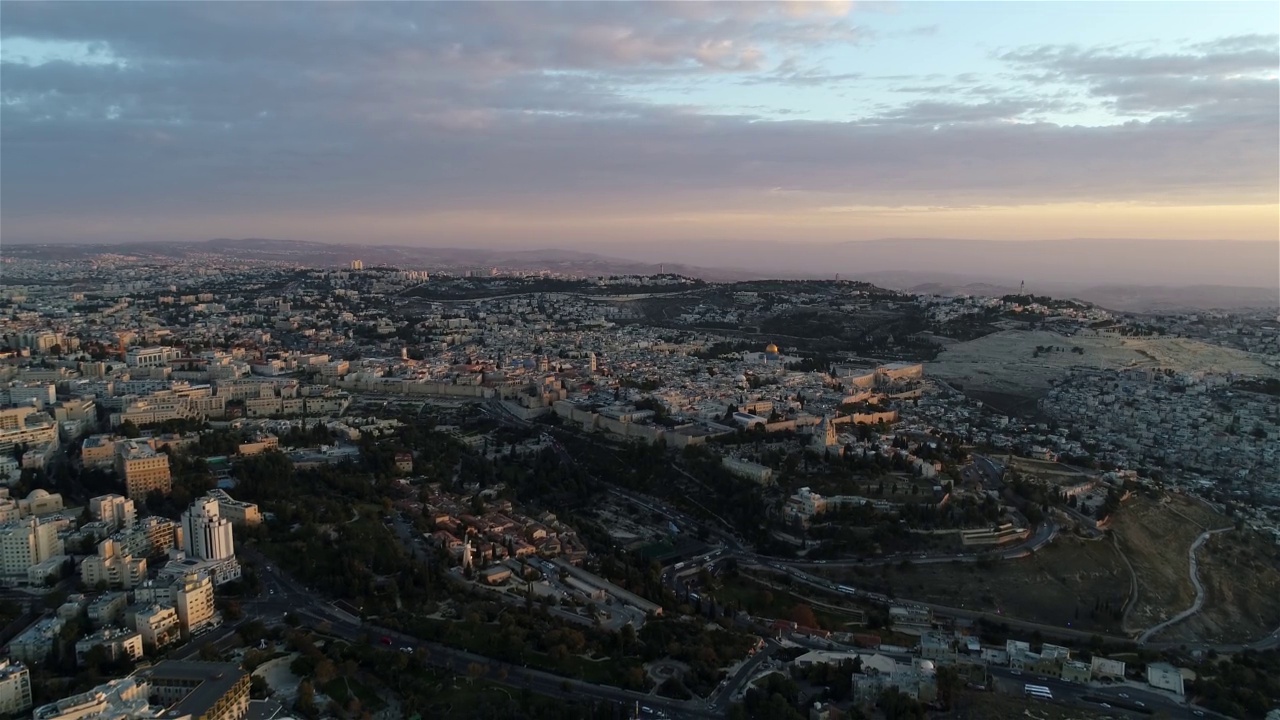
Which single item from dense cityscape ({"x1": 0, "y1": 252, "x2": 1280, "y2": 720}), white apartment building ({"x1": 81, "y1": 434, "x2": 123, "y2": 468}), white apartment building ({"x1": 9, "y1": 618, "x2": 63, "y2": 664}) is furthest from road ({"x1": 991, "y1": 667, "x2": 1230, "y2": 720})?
white apartment building ({"x1": 81, "y1": 434, "x2": 123, "y2": 468})

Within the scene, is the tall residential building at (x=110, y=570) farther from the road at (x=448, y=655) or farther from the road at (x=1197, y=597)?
the road at (x=1197, y=597)

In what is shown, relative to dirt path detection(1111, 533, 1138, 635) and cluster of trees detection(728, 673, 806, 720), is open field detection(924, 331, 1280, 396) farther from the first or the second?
cluster of trees detection(728, 673, 806, 720)

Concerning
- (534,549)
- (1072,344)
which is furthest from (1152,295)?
(534,549)

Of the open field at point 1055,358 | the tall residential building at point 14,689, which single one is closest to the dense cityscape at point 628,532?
the tall residential building at point 14,689

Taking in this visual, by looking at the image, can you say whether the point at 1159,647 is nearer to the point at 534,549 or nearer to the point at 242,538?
the point at 534,549

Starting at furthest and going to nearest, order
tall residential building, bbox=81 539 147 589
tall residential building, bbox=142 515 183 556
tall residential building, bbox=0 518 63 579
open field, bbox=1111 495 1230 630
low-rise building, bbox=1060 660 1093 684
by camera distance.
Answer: open field, bbox=1111 495 1230 630, tall residential building, bbox=142 515 183 556, tall residential building, bbox=0 518 63 579, tall residential building, bbox=81 539 147 589, low-rise building, bbox=1060 660 1093 684

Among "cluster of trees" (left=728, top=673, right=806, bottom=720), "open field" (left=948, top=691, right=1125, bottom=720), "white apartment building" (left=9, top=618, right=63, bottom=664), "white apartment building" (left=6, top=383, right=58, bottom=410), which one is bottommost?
"open field" (left=948, top=691, right=1125, bottom=720)

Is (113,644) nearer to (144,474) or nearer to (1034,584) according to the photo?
(144,474)
